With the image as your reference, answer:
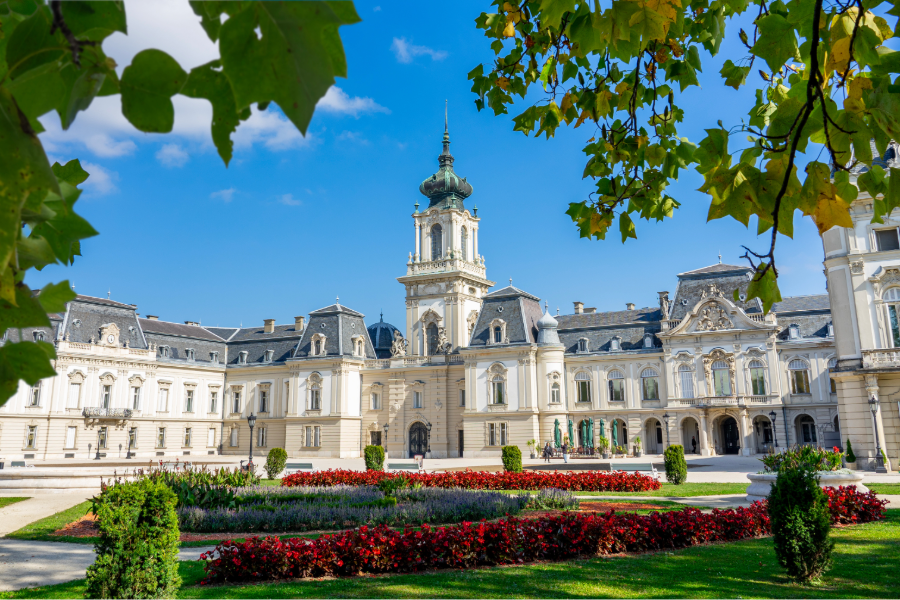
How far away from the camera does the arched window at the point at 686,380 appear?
41.5m

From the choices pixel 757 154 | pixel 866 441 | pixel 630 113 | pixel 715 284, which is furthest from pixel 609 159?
pixel 715 284

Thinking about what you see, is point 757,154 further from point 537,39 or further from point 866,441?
point 866,441

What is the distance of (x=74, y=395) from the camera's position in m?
43.9

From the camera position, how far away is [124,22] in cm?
120

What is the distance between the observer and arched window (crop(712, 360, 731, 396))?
4056 centimetres

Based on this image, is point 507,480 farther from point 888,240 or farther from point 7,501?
point 888,240

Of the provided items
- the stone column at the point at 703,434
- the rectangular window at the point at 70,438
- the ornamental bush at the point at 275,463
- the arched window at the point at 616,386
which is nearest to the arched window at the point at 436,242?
the arched window at the point at 616,386

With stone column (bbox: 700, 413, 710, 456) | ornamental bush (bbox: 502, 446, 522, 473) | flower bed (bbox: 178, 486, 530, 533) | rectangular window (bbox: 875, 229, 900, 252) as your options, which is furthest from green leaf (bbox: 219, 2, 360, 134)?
stone column (bbox: 700, 413, 710, 456)

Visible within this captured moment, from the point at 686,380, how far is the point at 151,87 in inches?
1724

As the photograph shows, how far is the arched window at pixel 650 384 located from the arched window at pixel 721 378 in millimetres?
3728

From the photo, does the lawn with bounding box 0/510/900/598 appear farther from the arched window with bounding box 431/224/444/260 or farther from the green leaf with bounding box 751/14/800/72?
the arched window with bounding box 431/224/444/260

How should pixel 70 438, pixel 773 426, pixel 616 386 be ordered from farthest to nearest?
pixel 616 386, pixel 70 438, pixel 773 426

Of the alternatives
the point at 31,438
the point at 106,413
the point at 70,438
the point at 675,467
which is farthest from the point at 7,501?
the point at 106,413

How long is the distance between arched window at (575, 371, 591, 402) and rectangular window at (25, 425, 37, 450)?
36.0m
